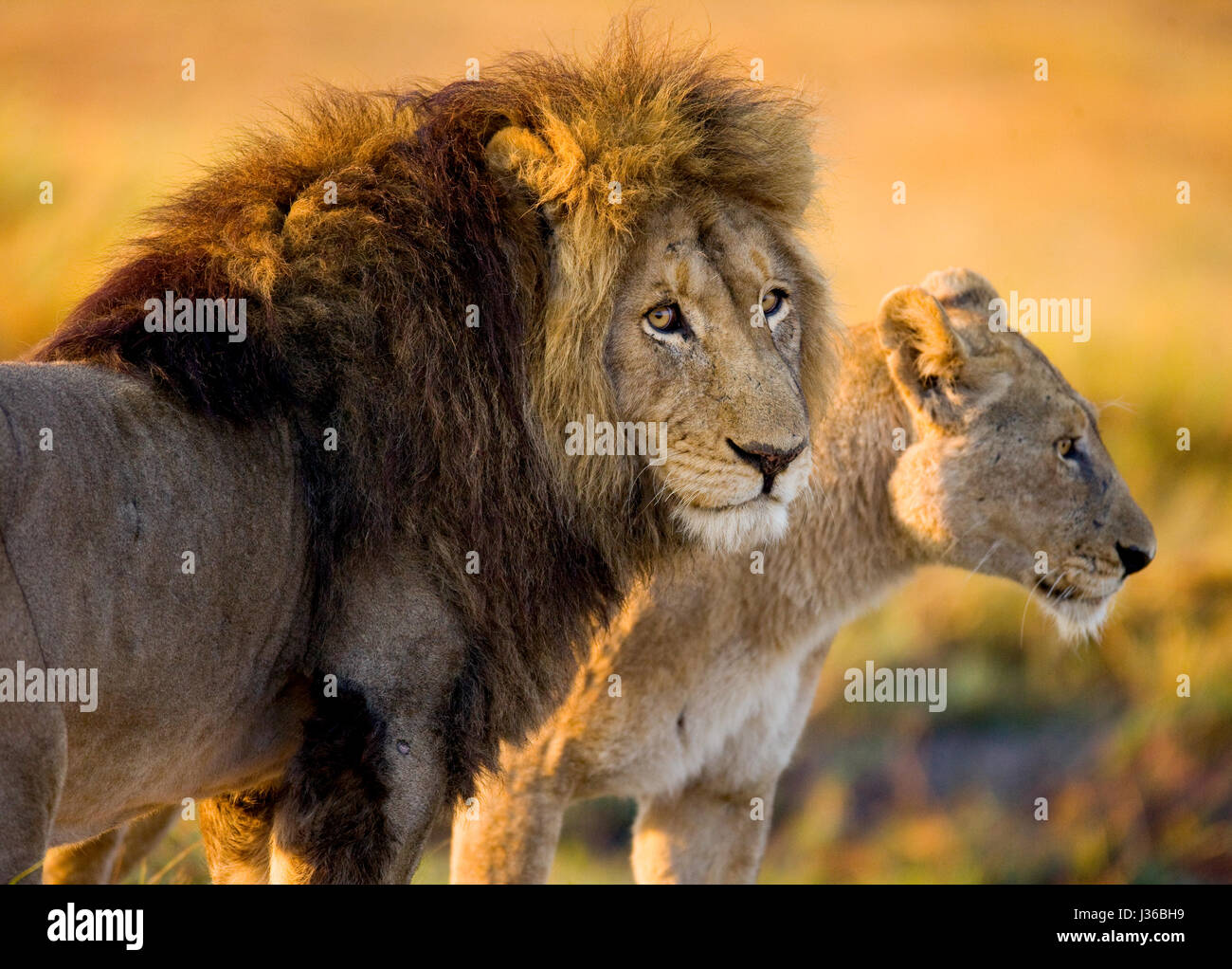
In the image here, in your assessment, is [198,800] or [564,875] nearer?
[198,800]

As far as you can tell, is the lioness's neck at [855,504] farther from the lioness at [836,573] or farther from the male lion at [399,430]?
the male lion at [399,430]

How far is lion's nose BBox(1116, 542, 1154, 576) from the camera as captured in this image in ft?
18.4

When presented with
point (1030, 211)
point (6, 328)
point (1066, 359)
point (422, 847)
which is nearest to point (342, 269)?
point (422, 847)

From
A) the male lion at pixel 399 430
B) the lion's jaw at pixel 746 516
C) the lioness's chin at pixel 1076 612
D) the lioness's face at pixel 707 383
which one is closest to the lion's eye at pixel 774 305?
the male lion at pixel 399 430

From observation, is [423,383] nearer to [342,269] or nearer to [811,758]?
[342,269]

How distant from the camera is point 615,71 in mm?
3922

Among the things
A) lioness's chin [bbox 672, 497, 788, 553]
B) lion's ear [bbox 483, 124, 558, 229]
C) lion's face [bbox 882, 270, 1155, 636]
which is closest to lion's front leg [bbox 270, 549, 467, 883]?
lioness's chin [bbox 672, 497, 788, 553]

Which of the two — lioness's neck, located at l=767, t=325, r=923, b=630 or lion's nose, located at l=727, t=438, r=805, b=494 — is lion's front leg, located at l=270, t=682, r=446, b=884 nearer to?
lion's nose, located at l=727, t=438, r=805, b=494

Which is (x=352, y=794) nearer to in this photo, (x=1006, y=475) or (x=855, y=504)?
(x=855, y=504)

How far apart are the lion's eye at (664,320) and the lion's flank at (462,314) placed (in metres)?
0.14

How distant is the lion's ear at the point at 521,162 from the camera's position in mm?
3738

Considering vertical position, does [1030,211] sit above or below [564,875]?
above

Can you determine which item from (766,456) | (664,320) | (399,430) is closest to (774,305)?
(664,320)
